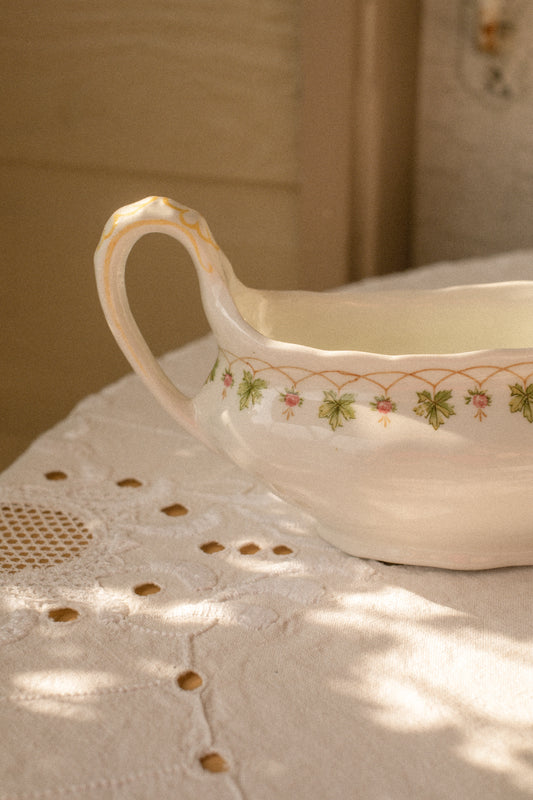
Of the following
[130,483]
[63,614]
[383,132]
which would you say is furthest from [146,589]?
[383,132]

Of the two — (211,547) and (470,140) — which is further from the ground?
(470,140)

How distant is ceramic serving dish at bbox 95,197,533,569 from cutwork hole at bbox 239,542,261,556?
47mm

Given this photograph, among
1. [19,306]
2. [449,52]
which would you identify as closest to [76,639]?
[19,306]

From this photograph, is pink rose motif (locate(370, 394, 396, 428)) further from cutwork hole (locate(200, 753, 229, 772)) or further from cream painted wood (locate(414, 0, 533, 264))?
cream painted wood (locate(414, 0, 533, 264))

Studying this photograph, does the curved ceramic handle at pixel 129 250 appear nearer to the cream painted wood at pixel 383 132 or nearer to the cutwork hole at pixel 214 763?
the cutwork hole at pixel 214 763

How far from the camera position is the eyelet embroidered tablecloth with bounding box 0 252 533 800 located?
1.30ft

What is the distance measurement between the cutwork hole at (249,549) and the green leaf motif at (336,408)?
0.38 ft

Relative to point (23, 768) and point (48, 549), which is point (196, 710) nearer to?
point (23, 768)

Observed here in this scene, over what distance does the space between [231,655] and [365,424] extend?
6.3 inches

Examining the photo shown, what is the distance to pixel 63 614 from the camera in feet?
1.73

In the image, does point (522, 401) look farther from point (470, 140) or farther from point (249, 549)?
point (470, 140)

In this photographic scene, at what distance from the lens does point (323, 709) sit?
0.44 metres

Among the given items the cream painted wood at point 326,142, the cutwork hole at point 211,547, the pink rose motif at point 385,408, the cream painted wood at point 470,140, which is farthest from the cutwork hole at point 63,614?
the cream painted wood at point 470,140

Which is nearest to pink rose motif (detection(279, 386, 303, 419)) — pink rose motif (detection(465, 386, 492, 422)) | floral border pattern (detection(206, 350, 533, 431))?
floral border pattern (detection(206, 350, 533, 431))
